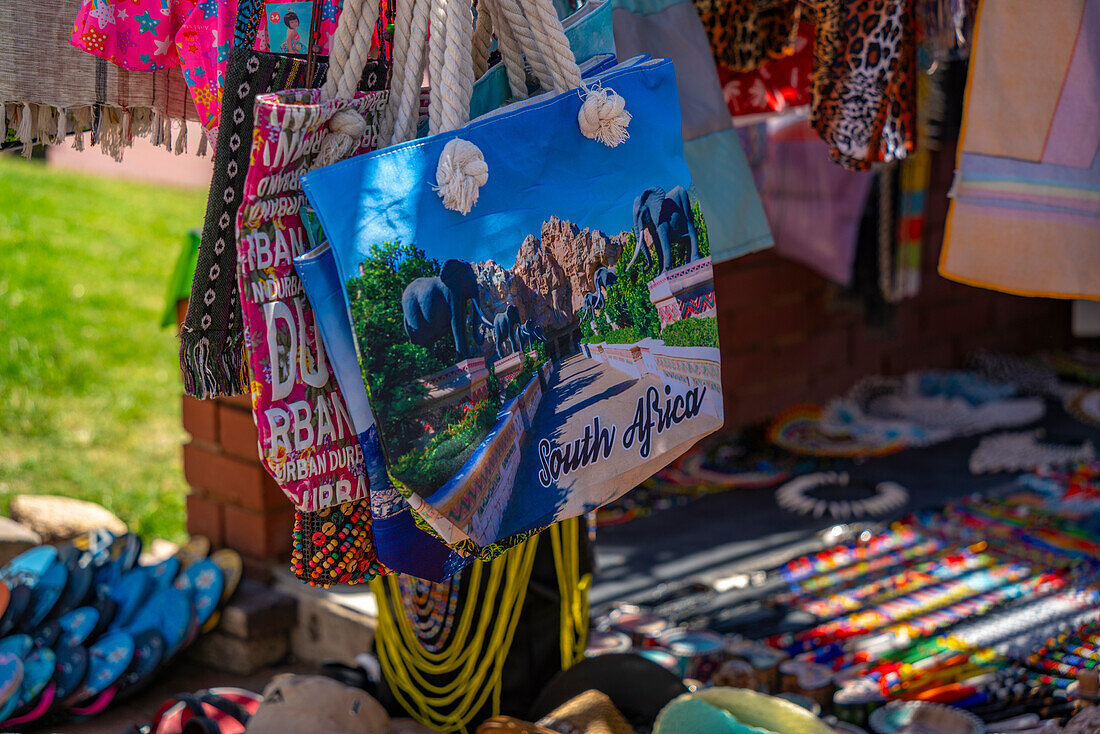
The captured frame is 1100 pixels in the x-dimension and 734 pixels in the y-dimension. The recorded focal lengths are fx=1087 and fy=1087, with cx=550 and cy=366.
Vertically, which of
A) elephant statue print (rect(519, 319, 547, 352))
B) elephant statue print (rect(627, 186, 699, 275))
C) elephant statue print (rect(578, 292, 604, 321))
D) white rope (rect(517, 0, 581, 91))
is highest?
white rope (rect(517, 0, 581, 91))

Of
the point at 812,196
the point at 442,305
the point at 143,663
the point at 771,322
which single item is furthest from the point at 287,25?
the point at 771,322

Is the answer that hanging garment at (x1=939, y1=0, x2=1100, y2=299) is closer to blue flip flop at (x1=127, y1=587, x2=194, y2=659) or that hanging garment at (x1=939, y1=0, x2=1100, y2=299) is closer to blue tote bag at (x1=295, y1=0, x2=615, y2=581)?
blue tote bag at (x1=295, y1=0, x2=615, y2=581)

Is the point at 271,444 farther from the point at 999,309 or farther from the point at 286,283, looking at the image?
the point at 999,309

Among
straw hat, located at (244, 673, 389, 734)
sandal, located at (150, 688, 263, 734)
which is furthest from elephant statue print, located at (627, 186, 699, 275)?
sandal, located at (150, 688, 263, 734)

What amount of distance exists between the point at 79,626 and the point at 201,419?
67 cm

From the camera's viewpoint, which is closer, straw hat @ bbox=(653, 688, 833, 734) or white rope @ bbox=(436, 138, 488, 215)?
white rope @ bbox=(436, 138, 488, 215)

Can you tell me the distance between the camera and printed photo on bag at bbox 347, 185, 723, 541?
112cm

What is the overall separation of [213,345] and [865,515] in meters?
2.68

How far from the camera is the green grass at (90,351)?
4.34 m

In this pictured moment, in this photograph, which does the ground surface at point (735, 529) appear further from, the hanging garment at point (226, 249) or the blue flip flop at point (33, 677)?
the hanging garment at point (226, 249)

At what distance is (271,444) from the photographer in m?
1.17

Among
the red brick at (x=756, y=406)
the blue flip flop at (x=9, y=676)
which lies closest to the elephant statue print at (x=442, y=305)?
the blue flip flop at (x=9, y=676)

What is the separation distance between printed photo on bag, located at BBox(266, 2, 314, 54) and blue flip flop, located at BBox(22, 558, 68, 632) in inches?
56.2

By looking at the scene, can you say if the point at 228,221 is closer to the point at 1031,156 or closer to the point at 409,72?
the point at 409,72
